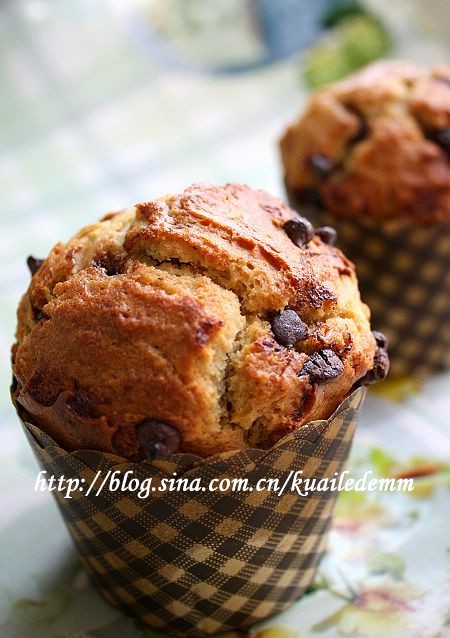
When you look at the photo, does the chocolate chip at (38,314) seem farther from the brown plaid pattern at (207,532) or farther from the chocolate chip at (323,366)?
the chocolate chip at (323,366)

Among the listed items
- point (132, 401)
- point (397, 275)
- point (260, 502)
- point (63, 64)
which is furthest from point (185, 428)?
point (63, 64)

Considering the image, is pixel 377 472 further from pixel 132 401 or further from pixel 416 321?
Answer: pixel 132 401

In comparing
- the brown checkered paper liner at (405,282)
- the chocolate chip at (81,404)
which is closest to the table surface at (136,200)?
the brown checkered paper liner at (405,282)

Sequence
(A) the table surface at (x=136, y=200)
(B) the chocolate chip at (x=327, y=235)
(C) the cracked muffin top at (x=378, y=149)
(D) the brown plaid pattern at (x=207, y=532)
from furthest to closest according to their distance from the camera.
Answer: (C) the cracked muffin top at (x=378, y=149), (A) the table surface at (x=136, y=200), (B) the chocolate chip at (x=327, y=235), (D) the brown plaid pattern at (x=207, y=532)

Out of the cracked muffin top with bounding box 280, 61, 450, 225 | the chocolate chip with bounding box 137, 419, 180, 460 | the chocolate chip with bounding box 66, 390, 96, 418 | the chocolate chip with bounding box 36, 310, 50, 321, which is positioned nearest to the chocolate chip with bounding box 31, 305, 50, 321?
the chocolate chip with bounding box 36, 310, 50, 321

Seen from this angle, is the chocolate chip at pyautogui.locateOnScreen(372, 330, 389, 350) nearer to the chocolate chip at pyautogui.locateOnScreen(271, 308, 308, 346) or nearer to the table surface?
the chocolate chip at pyautogui.locateOnScreen(271, 308, 308, 346)

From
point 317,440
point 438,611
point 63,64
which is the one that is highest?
point 63,64
